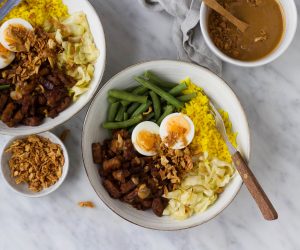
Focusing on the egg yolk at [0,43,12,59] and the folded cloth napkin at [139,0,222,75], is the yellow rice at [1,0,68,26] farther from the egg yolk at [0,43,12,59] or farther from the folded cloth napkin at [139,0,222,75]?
the folded cloth napkin at [139,0,222,75]

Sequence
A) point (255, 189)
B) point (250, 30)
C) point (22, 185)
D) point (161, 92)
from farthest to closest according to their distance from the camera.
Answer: point (22, 185) < point (161, 92) < point (250, 30) < point (255, 189)

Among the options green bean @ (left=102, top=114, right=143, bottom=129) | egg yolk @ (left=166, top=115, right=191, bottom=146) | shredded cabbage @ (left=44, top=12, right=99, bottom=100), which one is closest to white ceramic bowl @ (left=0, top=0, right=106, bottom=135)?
shredded cabbage @ (left=44, top=12, right=99, bottom=100)

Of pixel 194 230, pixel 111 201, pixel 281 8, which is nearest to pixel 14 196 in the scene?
pixel 111 201

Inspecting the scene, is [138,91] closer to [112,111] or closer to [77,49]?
[112,111]

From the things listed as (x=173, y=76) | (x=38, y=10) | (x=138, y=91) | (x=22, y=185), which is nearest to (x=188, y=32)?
(x=173, y=76)

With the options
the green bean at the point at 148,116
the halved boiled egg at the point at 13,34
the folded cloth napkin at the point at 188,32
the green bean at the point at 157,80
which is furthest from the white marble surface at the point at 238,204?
the halved boiled egg at the point at 13,34

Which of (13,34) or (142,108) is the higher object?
(13,34)

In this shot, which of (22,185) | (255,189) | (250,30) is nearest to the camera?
(255,189)

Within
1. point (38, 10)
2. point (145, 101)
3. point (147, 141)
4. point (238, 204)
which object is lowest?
point (238, 204)

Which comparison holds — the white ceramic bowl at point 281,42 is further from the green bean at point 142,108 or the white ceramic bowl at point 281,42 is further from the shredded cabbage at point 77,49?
the shredded cabbage at point 77,49
